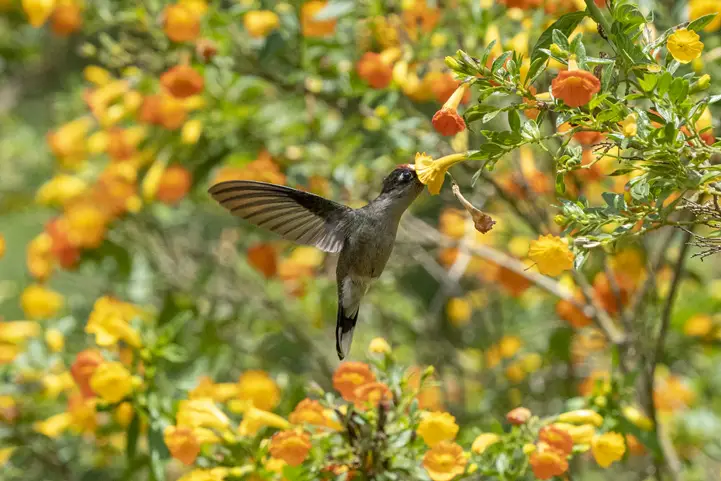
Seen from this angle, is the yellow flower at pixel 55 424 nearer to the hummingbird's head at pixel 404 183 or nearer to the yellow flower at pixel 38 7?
the yellow flower at pixel 38 7

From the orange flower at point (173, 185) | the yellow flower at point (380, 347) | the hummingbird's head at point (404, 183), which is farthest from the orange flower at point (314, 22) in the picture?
the yellow flower at point (380, 347)

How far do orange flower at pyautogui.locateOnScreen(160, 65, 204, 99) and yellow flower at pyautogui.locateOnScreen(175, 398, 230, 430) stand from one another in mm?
932

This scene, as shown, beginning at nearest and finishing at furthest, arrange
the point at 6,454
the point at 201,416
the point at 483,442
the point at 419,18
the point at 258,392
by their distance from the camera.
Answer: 1. the point at 483,442
2. the point at 201,416
3. the point at 258,392
4. the point at 419,18
5. the point at 6,454

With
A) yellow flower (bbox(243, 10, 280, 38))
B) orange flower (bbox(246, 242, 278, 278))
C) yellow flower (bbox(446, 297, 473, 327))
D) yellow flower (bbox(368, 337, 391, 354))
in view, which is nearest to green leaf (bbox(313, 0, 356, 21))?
yellow flower (bbox(243, 10, 280, 38))

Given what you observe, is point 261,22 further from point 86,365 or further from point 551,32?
point 551,32

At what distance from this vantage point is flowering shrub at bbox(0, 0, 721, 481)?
127 cm

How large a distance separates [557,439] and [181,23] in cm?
151

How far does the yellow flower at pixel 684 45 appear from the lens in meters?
1.22

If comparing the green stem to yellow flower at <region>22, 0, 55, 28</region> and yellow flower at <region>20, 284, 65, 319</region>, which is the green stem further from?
yellow flower at <region>20, 284, 65, 319</region>

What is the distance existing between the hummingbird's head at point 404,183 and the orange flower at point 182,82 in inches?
37.8

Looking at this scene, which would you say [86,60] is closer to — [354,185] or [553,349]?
[354,185]

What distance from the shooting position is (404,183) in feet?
5.07

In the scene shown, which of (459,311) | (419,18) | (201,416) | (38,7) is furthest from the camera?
(459,311)

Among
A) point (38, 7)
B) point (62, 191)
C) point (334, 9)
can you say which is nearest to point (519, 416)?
point (334, 9)
